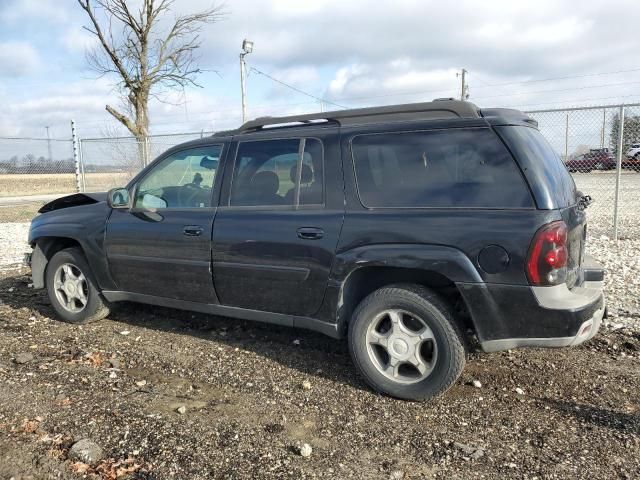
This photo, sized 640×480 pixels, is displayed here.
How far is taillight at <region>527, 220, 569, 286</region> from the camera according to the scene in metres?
3.10

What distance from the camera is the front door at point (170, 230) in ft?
14.3

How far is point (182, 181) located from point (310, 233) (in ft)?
4.97

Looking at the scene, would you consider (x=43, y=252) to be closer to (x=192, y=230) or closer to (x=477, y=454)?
(x=192, y=230)

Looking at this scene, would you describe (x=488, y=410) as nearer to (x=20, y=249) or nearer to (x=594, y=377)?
(x=594, y=377)

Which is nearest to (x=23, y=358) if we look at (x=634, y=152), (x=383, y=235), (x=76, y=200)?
(x=76, y=200)

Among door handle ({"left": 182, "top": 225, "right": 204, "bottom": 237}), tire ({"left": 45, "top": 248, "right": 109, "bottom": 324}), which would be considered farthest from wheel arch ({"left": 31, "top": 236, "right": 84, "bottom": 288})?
door handle ({"left": 182, "top": 225, "right": 204, "bottom": 237})

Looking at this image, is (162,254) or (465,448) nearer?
(465,448)

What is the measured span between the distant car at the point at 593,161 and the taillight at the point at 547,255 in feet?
25.1

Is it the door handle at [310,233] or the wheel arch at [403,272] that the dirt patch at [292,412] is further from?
the door handle at [310,233]

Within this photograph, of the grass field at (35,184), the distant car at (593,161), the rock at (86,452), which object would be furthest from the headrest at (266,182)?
the grass field at (35,184)

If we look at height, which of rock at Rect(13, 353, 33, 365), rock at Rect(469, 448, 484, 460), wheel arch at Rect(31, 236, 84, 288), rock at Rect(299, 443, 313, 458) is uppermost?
wheel arch at Rect(31, 236, 84, 288)

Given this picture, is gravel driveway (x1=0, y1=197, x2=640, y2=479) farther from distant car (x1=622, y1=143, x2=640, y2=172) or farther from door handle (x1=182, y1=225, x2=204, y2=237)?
distant car (x1=622, y1=143, x2=640, y2=172)

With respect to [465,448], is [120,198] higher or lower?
higher

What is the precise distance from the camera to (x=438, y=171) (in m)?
3.49
